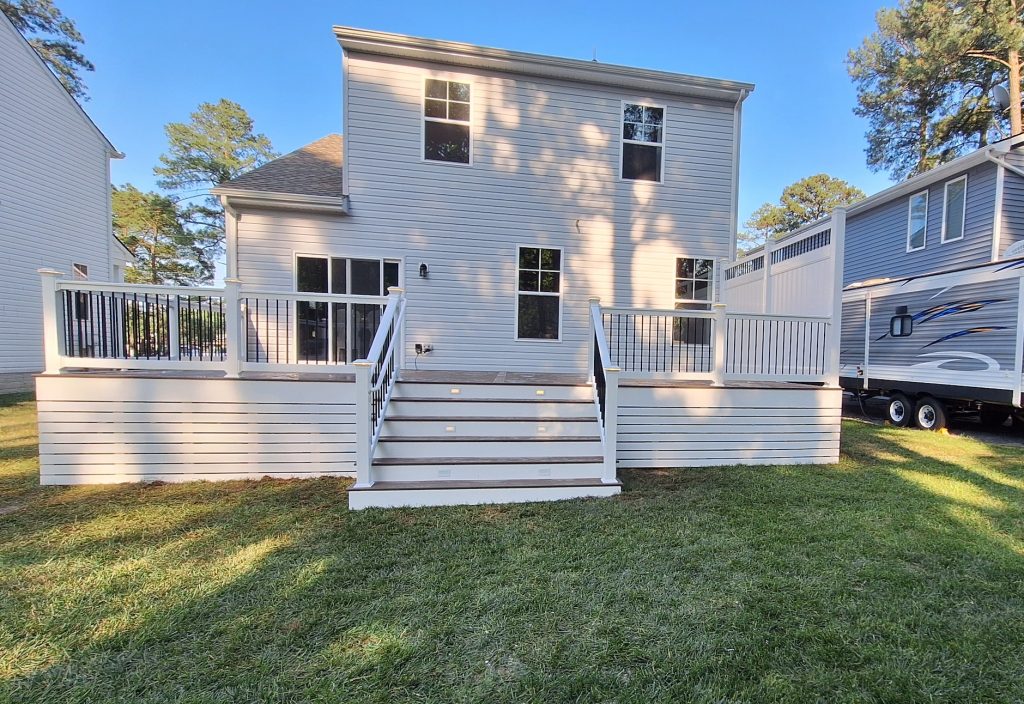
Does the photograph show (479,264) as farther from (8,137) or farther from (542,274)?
(8,137)

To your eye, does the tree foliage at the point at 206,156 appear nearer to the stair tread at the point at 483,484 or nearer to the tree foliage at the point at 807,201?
the stair tread at the point at 483,484

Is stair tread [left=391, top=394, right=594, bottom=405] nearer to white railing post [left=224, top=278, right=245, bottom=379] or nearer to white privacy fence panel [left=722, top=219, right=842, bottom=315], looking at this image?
white railing post [left=224, top=278, right=245, bottom=379]

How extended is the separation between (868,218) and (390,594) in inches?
555

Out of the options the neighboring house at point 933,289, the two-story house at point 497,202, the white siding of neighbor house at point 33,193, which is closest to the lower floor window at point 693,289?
the two-story house at point 497,202

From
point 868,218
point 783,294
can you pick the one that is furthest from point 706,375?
point 868,218

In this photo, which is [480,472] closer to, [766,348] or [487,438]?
[487,438]

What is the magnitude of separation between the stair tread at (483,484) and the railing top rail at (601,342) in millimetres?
1083

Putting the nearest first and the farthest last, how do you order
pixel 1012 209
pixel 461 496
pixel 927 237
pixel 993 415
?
pixel 461 496, pixel 993 415, pixel 1012 209, pixel 927 237

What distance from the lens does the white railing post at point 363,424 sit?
143 inches

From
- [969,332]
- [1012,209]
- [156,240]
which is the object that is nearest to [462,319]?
[969,332]

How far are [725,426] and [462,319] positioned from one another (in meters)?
3.95

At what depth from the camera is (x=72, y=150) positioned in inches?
433

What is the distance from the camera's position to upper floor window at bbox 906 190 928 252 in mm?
9727

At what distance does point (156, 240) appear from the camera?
80.1 ft
